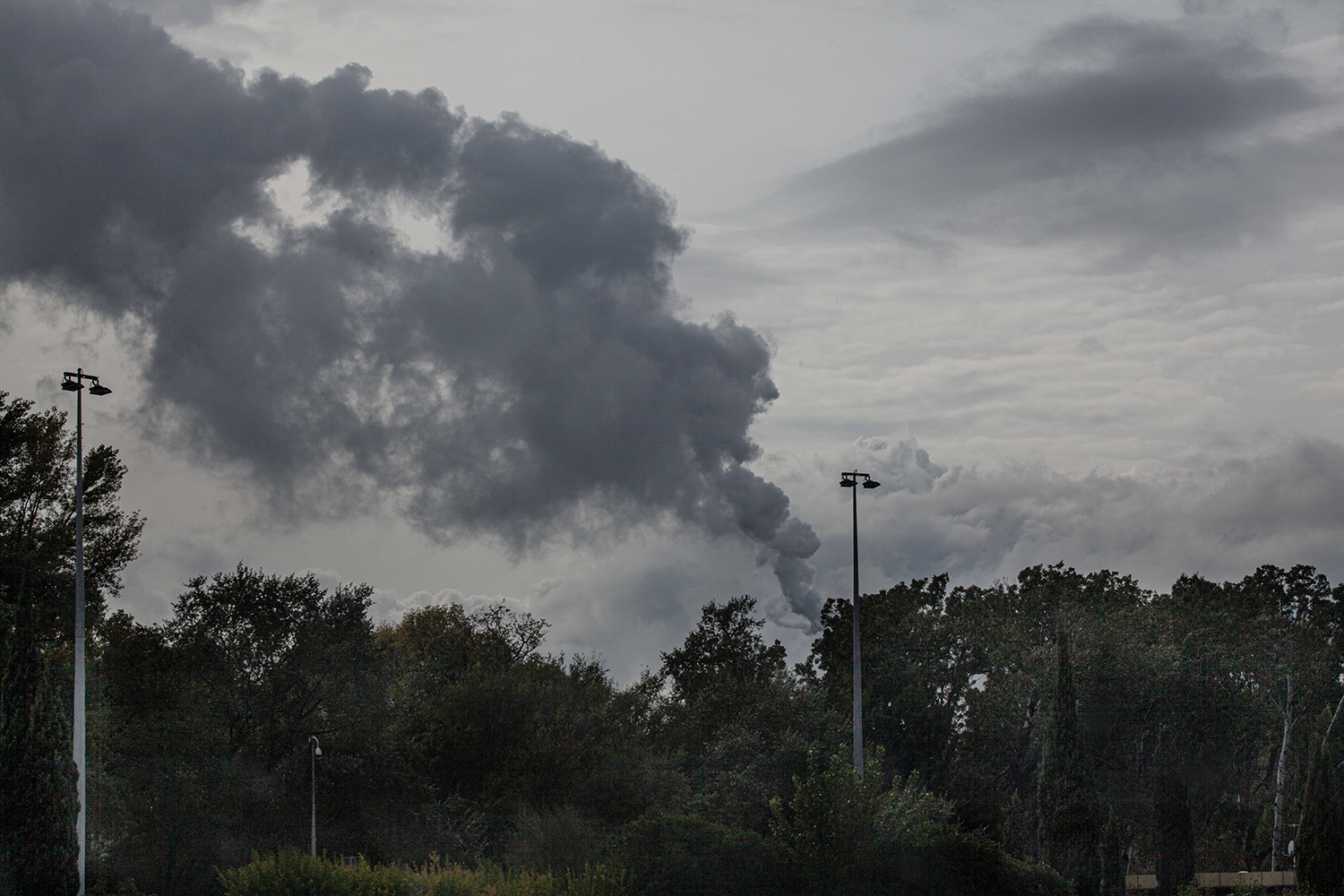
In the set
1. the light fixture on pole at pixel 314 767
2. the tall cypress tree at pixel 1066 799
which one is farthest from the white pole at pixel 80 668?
the tall cypress tree at pixel 1066 799

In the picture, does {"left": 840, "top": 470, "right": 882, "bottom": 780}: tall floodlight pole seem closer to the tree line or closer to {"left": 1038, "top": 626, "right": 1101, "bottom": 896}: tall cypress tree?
the tree line

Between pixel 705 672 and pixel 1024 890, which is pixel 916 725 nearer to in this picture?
pixel 705 672

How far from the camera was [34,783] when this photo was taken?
84.1 ft

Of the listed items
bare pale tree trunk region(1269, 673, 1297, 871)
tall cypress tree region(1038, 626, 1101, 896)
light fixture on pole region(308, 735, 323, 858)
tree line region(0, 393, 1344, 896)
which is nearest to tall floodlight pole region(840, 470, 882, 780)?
tree line region(0, 393, 1344, 896)

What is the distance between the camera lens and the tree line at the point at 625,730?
34.0 m

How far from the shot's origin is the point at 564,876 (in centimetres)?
2328

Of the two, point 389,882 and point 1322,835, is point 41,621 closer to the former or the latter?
point 389,882

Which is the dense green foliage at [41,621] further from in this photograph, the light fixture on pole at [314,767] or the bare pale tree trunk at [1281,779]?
the bare pale tree trunk at [1281,779]

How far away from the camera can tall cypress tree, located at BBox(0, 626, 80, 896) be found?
25250 millimetres

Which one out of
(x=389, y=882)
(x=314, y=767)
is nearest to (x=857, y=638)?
(x=389, y=882)

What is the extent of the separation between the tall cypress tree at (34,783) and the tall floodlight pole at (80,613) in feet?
1.70

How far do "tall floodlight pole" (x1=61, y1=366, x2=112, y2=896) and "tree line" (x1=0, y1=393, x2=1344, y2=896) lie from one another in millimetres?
1349

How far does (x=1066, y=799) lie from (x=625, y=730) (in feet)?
66.0

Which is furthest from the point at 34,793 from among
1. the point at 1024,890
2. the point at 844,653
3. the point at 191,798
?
the point at 844,653
